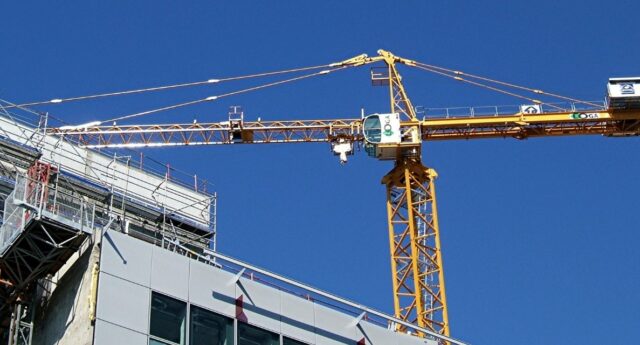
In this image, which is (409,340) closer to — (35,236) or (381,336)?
(381,336)

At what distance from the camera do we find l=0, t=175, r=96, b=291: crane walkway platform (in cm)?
4069

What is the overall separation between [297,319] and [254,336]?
2.06m

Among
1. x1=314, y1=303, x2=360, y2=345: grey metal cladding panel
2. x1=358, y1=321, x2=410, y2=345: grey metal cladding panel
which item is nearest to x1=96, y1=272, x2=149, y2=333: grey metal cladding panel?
x1=314, y1=303, x2=360, y2=345: grey metal cladding panel

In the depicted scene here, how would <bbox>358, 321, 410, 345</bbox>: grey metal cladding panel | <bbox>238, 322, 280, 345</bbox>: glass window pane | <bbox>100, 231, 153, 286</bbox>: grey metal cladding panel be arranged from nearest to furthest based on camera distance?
1. <bbox>100, 231, 153, 286</bbox>: grey metal cladding panel
2. <bbox>238, 322, 280, 345</bbox>: glass window pane
3. <bbox>358, 321, 410, 345</bbox>: grey metal cladding panel

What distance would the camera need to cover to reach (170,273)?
1640 inches

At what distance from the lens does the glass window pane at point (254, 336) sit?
42812 millimetres

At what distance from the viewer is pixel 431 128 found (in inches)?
4011

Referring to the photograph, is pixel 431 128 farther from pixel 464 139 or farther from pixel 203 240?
pixel 203 240

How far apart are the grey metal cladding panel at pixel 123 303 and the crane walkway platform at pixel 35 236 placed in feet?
6.54

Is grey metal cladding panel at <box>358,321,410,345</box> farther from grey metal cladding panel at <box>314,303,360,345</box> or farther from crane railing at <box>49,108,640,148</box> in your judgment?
crane railing at <box>49,108,640,148</box>

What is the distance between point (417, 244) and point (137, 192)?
3727 centimetres

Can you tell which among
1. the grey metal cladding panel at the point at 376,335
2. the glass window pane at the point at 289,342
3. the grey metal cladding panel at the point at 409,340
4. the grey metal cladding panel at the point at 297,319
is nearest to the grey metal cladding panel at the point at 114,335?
the glass window pane at the point at 289,342

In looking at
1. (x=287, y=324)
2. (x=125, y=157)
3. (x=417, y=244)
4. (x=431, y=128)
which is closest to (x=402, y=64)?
(x=431, y=128)

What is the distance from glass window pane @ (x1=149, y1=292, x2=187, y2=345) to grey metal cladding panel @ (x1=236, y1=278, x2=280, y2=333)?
2.40m
